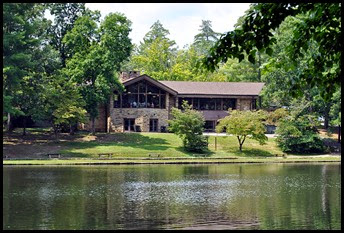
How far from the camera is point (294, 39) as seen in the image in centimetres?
937

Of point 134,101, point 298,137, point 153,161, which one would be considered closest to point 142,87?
point 134,101

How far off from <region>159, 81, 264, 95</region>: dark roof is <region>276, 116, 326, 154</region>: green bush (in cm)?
1123

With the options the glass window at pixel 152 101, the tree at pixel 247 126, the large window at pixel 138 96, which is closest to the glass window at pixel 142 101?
the large window at pixel 138 96

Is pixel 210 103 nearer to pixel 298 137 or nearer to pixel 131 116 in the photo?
pixel 131 116

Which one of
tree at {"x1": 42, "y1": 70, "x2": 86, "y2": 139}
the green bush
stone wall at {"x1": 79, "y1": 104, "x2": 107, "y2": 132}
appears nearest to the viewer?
tree at {"x1": 42, "y1": 70, "x2": 86, "y2": 139}

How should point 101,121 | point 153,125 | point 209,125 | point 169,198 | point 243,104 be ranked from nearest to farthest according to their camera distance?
point 169,198 < point 153,125 < point 101,121 < point 209,125 < point 243,104

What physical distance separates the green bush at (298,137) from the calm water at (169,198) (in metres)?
16.0

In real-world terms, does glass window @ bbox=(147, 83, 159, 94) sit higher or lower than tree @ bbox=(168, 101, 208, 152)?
higher

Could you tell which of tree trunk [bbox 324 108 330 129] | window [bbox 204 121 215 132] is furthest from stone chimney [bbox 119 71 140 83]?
tree trunk [bbox 324 108 330 129]

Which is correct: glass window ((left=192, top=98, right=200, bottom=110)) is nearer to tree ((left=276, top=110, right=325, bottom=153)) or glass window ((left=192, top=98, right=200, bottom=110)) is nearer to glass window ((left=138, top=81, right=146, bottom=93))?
glass window ((left=138, top=81, right=146, bottom=93))

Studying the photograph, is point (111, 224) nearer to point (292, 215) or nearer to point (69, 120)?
point (292, 215)

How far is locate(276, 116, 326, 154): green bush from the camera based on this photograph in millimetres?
56406

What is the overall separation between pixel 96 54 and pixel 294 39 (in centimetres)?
5043

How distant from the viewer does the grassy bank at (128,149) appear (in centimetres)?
4784
